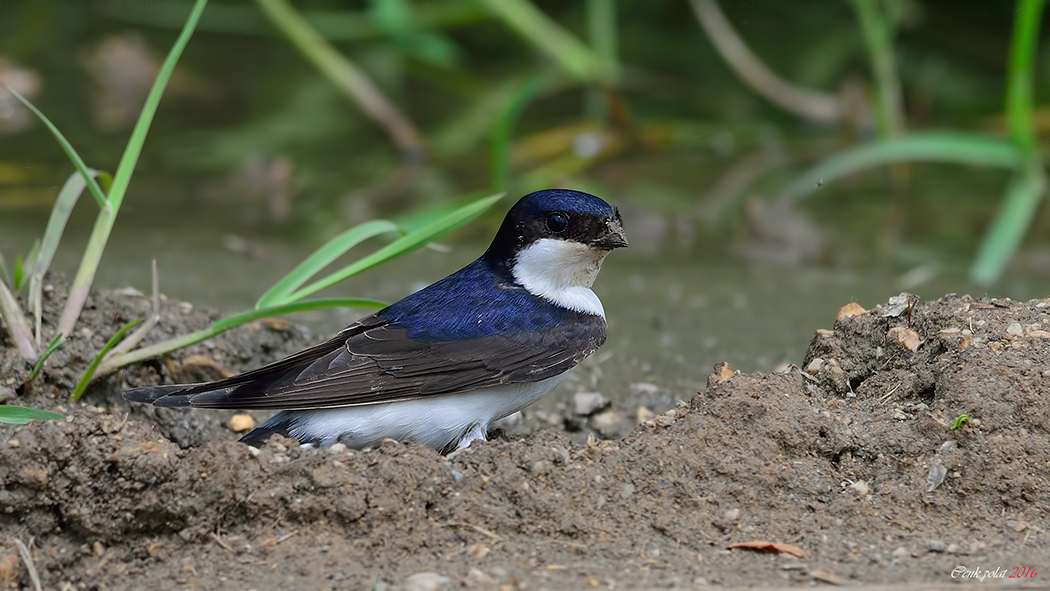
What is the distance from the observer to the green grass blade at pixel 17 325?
11.5ft

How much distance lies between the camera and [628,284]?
5.88m

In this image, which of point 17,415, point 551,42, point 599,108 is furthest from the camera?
point 599,108


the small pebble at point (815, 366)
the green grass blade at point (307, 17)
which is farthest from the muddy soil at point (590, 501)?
the green grass blade at point (307, 17)

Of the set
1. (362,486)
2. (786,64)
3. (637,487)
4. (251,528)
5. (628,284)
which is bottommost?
(251,528)

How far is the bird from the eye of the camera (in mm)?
3352

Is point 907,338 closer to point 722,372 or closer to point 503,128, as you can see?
point 722,372

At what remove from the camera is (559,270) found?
3.77 m

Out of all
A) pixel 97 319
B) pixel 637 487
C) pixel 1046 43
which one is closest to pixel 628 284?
pixel 97 319

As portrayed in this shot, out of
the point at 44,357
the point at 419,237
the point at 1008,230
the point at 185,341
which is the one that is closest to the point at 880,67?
the point at 1008,230

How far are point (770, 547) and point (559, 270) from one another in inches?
54.9

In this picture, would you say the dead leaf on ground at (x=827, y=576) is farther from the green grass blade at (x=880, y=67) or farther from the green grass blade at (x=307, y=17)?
the green grass blade at (x=307, y=17)

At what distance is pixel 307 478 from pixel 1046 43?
8.67 metres

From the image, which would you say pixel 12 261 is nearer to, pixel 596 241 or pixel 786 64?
pixel 596 241

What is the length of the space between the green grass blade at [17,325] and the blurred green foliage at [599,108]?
98.8 inches
